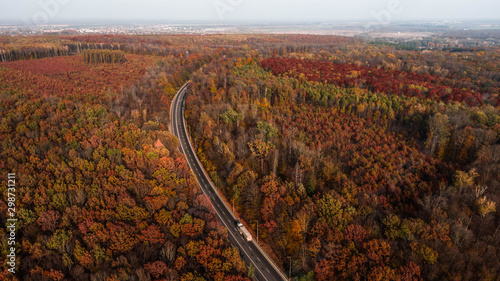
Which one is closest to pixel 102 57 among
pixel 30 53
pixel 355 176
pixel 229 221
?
pixel 30 53

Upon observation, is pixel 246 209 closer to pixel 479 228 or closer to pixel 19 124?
pixel 479 228

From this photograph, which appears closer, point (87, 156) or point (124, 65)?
point (87, 156)

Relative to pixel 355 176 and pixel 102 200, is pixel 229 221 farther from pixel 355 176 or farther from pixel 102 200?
pixel 355 176

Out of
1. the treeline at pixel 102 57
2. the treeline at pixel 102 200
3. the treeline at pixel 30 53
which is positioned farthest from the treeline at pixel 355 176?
the treeline at pixel 30 53

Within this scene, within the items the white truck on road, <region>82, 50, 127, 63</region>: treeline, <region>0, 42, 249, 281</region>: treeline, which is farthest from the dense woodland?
<region>82, 50, 127, 63</region>: treeline


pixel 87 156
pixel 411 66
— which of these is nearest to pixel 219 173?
pixel 87 156
